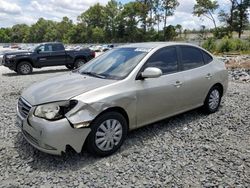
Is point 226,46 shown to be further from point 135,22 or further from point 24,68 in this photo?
point 135,22

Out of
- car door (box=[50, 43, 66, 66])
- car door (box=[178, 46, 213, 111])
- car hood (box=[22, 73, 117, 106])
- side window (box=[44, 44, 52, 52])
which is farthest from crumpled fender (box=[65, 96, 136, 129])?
side window (box=[44, 44, 52, 52])

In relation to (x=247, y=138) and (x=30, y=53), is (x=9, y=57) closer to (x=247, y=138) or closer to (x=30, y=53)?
(x=30, y=53)

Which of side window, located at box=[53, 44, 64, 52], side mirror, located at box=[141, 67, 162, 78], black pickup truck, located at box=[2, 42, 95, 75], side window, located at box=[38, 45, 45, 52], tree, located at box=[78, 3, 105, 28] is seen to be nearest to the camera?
side mirror, located at box=[141, 67, 162, 78]

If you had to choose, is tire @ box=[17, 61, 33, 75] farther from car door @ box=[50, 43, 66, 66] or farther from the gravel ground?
the gravel ground

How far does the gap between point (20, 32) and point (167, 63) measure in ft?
390

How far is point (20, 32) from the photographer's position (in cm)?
11338

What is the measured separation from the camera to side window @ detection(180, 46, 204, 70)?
5.33 metres

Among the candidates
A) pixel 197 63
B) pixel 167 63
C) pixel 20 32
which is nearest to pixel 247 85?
pixel 197 63

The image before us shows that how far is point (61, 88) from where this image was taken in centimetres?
412

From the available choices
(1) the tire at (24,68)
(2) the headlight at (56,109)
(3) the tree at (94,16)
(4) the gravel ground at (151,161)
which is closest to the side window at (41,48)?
(1) the tire at (24,68)

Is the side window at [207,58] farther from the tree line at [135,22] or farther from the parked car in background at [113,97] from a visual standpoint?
the tree line at [135,22]

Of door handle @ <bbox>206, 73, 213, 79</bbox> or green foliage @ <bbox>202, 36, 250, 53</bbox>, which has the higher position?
green foliage @ <bbox>202, 36, 250, 53</bbox>

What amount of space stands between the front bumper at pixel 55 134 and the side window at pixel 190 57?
2.47 metres

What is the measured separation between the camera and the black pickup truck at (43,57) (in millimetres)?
14248
